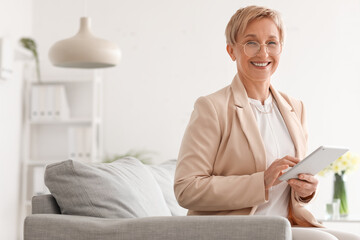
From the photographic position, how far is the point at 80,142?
15.5 ft

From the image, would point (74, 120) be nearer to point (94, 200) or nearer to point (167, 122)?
point (167, 122)

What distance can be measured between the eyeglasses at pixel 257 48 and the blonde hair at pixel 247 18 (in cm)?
4

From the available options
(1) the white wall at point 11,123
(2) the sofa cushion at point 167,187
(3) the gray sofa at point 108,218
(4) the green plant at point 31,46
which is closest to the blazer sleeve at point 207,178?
(3) the gray sofa at point 108,218

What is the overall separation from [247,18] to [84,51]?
1.59 m

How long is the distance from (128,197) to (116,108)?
9.72 feet

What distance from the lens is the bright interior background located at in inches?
182

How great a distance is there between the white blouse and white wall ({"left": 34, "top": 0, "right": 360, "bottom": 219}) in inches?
109

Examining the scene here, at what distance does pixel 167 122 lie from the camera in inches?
188

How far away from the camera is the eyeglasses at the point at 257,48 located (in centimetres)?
184

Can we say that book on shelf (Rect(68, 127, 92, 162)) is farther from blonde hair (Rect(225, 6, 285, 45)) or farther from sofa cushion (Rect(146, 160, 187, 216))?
blonde hair (Rect(225, 6, 285, 45))

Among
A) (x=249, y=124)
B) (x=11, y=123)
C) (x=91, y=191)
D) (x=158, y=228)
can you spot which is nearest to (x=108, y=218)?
(x=91, y=191)

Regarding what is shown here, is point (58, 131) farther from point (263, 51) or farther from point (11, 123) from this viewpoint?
point (263, 51)

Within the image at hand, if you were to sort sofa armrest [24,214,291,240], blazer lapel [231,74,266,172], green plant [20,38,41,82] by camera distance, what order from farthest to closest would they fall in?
green plant [20,38,41,82]
blazer lapel [231,74,266,172]
sofa armrest [24,214,291,240]

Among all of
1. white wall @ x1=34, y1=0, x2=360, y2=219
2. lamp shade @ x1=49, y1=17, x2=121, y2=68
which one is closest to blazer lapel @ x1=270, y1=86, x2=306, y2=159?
lamp shade @ x1=49, y1=17, x2=121, y2=68
